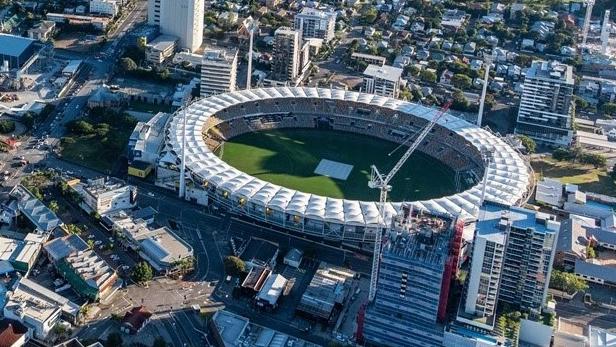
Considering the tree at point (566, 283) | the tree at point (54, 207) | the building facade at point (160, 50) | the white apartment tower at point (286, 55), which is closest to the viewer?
the tree at point (566, 283)

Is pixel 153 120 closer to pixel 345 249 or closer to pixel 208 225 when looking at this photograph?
pixel 208 225

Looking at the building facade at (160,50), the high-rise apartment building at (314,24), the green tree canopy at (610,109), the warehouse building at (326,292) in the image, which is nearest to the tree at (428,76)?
the high-rise apartment building at (314,24)

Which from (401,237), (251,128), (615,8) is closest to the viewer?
(401,237)

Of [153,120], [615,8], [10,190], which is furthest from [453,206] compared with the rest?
[615,8]

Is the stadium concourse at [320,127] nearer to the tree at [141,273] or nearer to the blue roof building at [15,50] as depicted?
the tree at [141,273]

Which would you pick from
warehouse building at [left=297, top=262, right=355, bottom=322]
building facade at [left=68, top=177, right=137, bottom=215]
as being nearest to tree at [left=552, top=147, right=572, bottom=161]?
warehouse building at [left=297, top=262, right=355, bottom=322]

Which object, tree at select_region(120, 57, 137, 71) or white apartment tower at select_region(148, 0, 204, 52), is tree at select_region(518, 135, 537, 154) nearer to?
white apartment tower at select_region(148, 0, 204, 52)
